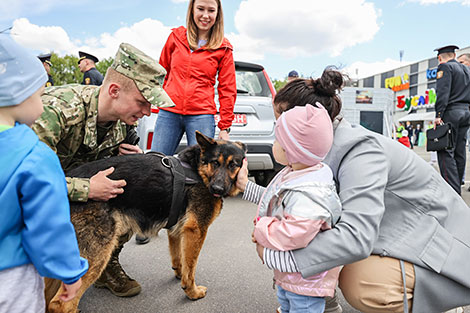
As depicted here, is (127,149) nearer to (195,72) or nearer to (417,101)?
(195,72)

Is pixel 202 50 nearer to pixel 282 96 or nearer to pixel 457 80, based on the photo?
pixel 282 96

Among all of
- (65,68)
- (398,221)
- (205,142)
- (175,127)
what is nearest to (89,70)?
(175,127)

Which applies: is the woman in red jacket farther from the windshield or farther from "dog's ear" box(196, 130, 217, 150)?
the windshield

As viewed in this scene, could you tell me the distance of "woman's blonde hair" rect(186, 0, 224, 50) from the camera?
329 cm

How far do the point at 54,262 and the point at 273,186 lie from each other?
1111 millimetres

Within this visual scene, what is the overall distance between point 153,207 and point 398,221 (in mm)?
1600

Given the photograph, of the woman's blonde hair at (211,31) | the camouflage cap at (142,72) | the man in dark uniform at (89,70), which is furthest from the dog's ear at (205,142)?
the man in dark uniform at (89,70)

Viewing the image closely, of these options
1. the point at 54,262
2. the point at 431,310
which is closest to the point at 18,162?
the point at 54,262

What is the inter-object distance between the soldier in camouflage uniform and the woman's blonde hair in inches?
44.7

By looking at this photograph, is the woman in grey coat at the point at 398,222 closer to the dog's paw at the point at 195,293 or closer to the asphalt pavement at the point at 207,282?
the asphalt pavement at the point at 207,282

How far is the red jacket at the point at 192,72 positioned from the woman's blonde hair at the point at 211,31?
52 mm

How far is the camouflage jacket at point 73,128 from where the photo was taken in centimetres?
202

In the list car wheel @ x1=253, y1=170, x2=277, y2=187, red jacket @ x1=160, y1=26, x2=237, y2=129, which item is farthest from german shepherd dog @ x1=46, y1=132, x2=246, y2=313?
car wheel @ x1=253, y1=170, x2=277, y2=187

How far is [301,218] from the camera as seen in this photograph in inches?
58.6
